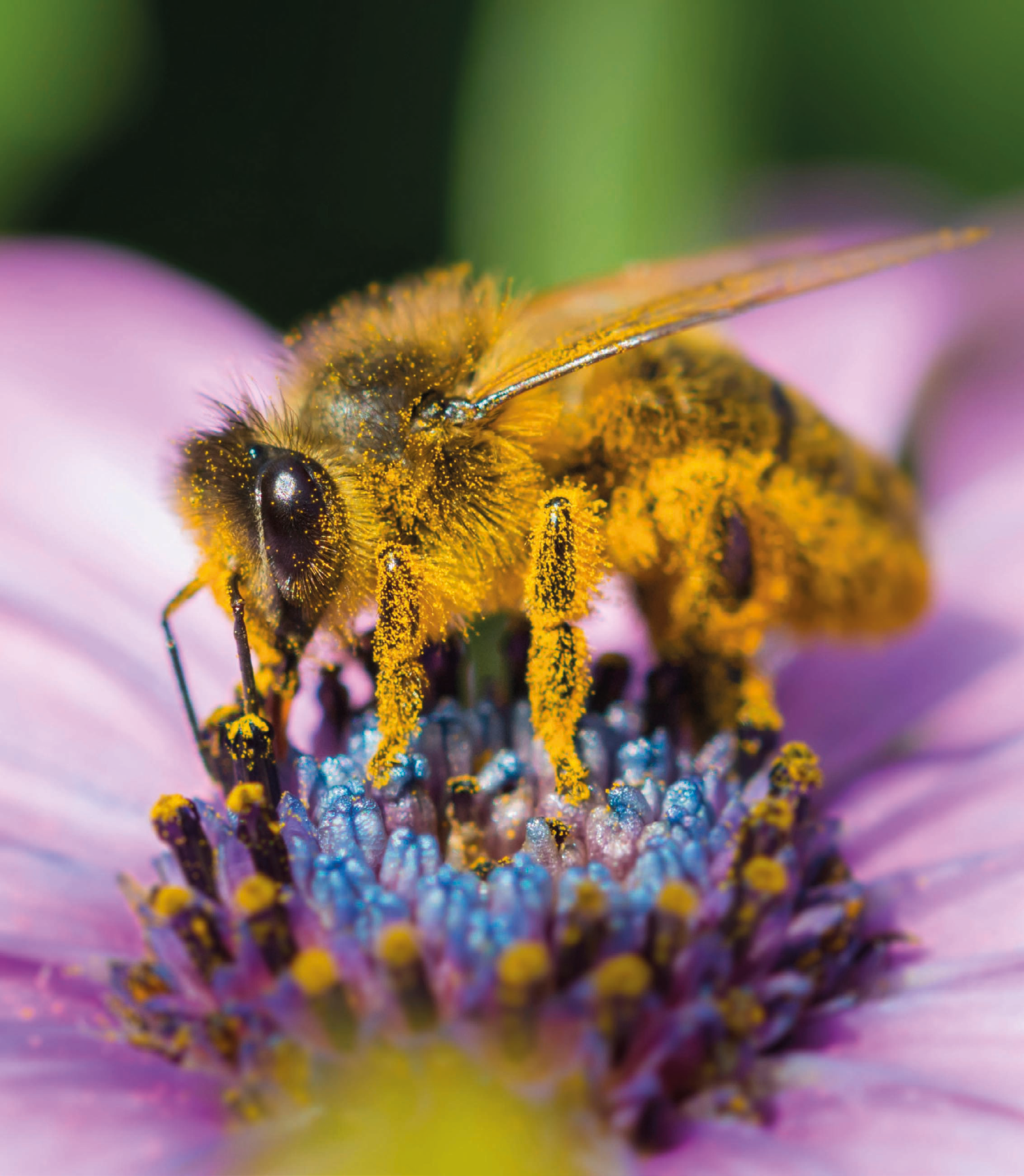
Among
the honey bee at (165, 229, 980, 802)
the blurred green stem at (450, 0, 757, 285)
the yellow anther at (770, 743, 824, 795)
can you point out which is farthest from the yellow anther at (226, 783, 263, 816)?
the blurred green stem at (450, 0, 757, 285)

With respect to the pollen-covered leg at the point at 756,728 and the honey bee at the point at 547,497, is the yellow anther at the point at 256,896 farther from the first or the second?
→ the pollen-covered leg at the point at 756,728

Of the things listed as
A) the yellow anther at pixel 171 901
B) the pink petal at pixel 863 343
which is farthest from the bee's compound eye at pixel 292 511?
the pink petal at pixel 863 343

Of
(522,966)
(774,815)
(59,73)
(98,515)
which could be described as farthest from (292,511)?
(59,73)

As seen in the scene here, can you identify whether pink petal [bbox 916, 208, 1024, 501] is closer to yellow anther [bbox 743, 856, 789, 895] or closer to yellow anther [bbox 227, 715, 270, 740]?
yellow anther [bbox 743, 856, 789, 895]

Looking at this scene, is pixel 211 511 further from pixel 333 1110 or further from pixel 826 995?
pixel 826 995

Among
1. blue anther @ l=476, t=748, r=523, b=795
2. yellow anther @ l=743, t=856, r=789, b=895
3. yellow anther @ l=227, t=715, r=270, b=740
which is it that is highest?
yellow anther @ l=227, t=715, r=270, b=740

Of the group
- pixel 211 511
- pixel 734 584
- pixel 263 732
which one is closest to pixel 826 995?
pixel 734 584
